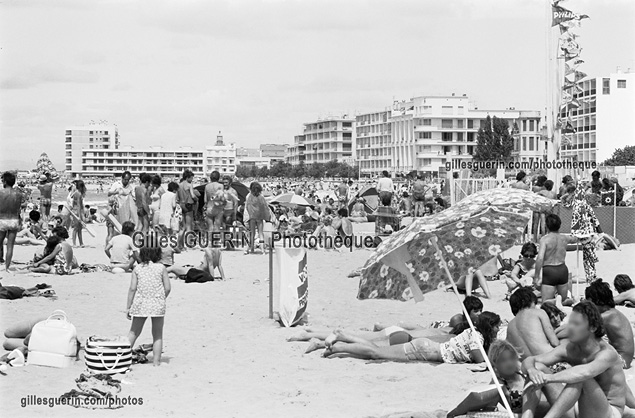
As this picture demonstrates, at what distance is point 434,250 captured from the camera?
27.6 ft

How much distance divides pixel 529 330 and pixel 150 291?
11.0 ft

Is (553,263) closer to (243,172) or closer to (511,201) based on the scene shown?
(511,201)

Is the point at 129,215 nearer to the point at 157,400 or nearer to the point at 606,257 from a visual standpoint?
the point at 606,257

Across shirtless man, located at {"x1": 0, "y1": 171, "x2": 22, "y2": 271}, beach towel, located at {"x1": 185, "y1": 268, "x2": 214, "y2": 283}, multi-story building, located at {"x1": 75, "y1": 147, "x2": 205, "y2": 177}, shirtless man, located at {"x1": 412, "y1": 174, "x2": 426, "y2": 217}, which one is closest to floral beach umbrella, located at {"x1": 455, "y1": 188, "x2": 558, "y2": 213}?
beach towel, located at {"x1": 185, "y1": 268, "x2": 214, "y2": 283}

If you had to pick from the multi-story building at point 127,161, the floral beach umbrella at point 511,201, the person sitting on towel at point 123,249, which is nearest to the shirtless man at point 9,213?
the person sitting on towel at point 123,249

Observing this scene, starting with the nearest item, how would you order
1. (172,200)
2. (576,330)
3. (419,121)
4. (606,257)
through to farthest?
(576,330)
(606,257)
(172,200)
(419,121)

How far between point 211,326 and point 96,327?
1267 millimetres

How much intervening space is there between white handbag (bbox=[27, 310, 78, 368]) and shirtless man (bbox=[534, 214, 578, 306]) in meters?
5.12

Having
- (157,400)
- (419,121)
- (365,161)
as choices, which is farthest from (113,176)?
(157,400)

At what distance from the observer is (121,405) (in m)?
6.78

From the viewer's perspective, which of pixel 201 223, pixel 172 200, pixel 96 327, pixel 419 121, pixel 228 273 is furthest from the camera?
pixel 419 121

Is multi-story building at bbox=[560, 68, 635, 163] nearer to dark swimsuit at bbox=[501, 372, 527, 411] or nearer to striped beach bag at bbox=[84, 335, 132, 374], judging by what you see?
striped beach bag at bbox=[84, 335, 132, 374]

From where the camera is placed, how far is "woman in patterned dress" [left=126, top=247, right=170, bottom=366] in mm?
7980

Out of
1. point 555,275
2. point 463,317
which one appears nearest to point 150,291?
point 463,317
